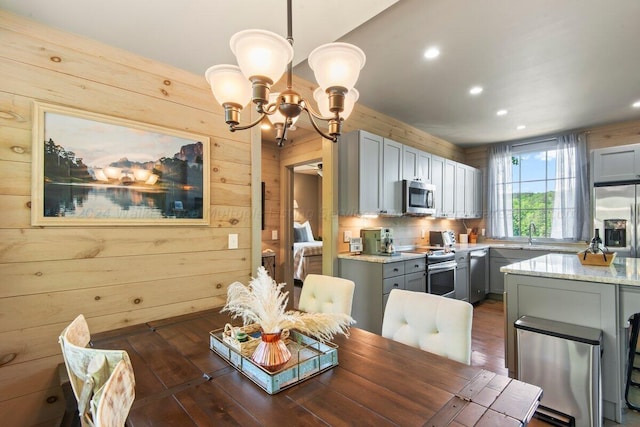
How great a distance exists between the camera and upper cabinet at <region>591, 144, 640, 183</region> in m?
3.60

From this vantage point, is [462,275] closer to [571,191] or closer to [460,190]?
[460,190]

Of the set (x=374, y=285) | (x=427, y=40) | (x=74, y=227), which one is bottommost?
(x=374, y=285)

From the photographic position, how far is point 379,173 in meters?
3.51

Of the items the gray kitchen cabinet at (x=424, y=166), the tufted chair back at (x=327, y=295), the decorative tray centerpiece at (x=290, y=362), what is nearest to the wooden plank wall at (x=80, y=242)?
the tufted chair back at (x=327, y=295)

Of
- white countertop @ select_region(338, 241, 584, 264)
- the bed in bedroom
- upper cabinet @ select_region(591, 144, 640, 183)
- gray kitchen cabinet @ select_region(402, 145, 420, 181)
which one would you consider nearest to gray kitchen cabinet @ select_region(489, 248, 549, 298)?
white countertop @ select_region(338, 241, 584, 264)

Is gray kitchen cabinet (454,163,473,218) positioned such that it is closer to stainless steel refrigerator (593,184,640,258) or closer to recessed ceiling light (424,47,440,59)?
stainless steel refrigerator (593,184,640,258)

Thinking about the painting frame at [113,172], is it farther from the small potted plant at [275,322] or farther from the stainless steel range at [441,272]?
the stainless steel range at [441,272]

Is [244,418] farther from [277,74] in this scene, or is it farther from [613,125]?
[613,125]

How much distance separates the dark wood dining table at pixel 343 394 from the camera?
0.87 metres

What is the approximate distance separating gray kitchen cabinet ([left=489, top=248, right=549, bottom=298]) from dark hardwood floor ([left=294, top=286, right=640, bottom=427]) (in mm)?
284

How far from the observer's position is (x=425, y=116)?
13.3ft

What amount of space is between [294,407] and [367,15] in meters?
1.94

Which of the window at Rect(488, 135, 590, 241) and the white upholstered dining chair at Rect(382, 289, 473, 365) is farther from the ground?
the window at Rect(488, 135, 590, 241)

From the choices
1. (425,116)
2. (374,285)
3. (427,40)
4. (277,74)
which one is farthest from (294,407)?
(425,116)
